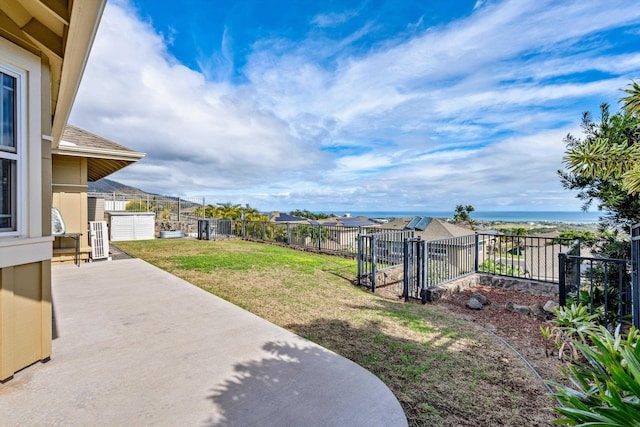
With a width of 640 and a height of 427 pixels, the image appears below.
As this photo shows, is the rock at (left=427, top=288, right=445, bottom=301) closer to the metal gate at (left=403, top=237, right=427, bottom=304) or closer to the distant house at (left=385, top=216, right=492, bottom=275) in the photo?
the metal gate at (left=403, top=237, right=427, bottom=304)

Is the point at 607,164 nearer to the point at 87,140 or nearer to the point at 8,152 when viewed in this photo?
the point at 8,152

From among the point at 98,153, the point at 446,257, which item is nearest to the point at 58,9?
the point at 98,153

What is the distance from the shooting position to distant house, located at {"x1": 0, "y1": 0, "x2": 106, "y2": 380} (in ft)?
8.25

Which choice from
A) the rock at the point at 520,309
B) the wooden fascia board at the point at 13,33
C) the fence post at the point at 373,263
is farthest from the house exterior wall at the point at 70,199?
the rock at the point at 520,309

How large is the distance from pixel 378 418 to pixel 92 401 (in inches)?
88.5

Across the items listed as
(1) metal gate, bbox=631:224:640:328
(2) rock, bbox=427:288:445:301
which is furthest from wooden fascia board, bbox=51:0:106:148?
(2) rock, bbox=427:288:445:301

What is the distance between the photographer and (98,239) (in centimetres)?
855

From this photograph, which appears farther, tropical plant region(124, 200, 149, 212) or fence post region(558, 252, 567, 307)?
tropical plant region(124, 200, 149, 212)

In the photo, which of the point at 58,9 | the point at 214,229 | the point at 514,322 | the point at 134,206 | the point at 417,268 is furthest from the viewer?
the point at 134,206

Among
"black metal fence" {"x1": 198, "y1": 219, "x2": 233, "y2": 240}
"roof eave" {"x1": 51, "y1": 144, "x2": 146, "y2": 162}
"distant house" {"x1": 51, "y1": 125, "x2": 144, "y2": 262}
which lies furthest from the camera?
"black metal fence" {"x1": 198, "y1": 219, "x2": 233, "y2": 240}

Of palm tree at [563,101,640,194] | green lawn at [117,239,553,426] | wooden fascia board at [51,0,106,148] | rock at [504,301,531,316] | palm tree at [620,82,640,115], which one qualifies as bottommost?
rock at [504,301,531,316]

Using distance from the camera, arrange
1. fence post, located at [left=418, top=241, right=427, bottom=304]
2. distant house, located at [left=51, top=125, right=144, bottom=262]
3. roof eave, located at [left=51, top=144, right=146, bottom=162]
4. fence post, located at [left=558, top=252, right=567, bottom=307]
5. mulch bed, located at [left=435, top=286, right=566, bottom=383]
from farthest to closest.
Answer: distant house, located at [left=51, top=125, right=144, bottom=262], roof eave, located at [left=51, top=144, right=146, bottom=162], fence post, located at [left=418, top=241, right=427, bottom=304], fence post, located at [left=558, top=252, right=567, bottom=307], mulch bed, located at [left=435, top=286, right=566, bottom=383]

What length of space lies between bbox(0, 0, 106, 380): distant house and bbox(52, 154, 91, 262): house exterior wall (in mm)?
6133

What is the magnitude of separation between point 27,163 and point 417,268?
6021 millimetres
